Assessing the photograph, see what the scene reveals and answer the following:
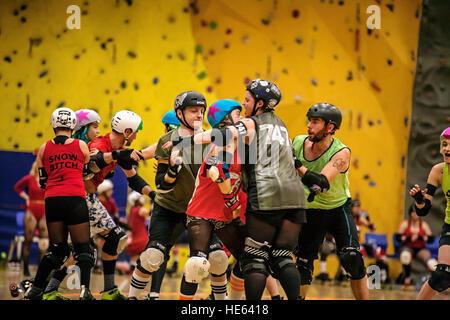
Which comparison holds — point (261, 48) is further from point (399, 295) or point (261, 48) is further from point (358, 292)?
point (358, 292)

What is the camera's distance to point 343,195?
4.71 m

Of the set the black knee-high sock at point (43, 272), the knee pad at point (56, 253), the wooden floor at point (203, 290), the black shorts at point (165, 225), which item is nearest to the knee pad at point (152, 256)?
the black shorts at point (165, 225)

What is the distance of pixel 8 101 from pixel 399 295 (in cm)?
602

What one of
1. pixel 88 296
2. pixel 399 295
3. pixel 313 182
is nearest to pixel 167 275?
pixel 399 295

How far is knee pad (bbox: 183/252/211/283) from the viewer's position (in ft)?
12.9

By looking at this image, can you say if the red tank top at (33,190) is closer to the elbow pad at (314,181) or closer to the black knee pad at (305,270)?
the black knee pad at (305,270)

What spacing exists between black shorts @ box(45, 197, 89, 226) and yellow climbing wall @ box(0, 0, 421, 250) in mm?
4543

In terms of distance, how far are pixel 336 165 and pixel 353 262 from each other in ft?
2.40

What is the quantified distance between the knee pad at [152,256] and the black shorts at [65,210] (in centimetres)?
61

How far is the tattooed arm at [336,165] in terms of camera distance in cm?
427

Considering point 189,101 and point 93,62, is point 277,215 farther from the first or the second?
point 93,62

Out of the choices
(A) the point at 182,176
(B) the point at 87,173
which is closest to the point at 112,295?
(B) the point at 87,173

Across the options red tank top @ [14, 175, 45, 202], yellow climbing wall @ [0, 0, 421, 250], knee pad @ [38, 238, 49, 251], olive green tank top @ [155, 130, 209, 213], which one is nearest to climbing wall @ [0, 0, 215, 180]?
yellow climbing wall @ [0, 0, 421, 250]
